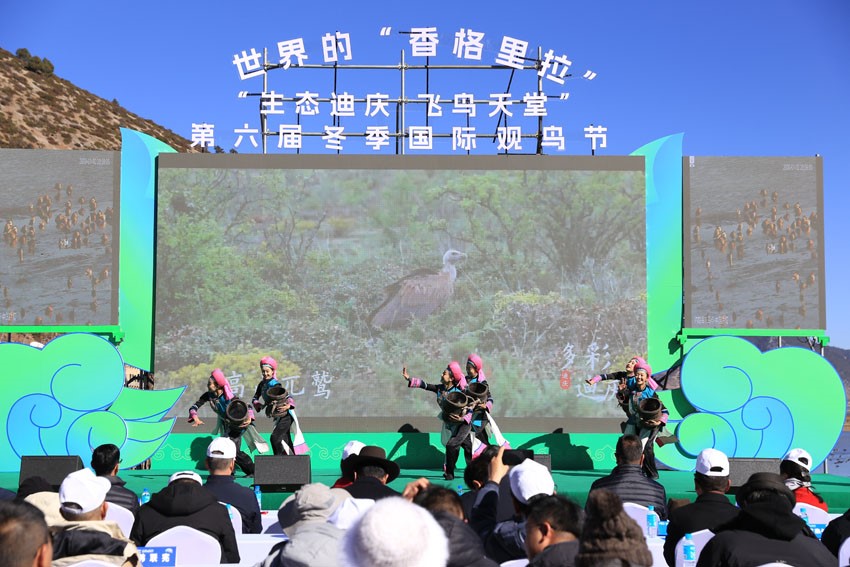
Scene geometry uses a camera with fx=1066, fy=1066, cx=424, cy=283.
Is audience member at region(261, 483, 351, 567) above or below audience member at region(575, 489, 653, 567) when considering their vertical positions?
below

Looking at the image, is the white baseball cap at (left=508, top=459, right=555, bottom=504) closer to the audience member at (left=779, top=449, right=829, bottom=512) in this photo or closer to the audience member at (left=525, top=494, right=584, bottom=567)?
the audience member at (left=525, top=494, right=584, bottom=567)

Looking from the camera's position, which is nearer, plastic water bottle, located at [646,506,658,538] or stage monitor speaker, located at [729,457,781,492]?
plastic water bottle, located at [646,506,658,538]

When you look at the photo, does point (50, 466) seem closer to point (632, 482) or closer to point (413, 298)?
point (413, 298)

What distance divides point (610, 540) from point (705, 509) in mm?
2342

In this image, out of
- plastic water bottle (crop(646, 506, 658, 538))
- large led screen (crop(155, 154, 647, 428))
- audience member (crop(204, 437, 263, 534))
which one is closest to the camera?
plastic water bottle (crop(646, 506, 658, 538))

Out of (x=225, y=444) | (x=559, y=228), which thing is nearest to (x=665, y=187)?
(x=559, y=228)

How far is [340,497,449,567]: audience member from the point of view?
2283mm

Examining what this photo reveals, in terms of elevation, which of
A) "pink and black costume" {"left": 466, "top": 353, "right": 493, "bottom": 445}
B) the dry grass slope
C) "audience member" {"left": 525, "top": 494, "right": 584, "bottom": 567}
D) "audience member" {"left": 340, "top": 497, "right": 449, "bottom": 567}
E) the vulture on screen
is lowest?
A: "pink and black costume" {"left": 466, "top": 353, "right": 493, "bottom": 445}

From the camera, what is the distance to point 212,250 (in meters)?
14.2

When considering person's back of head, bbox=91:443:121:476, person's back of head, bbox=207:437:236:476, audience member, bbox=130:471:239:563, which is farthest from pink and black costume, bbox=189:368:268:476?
audience member, bbox=130:471:239:563

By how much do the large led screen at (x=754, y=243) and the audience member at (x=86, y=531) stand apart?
1100 cm

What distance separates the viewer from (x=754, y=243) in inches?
555

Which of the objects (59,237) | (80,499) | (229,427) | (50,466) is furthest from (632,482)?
(59,237)

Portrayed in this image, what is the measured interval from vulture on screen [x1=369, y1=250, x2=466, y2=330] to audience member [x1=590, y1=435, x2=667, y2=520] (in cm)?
789
